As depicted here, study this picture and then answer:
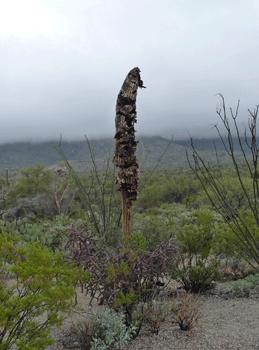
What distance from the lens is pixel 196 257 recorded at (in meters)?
5.27

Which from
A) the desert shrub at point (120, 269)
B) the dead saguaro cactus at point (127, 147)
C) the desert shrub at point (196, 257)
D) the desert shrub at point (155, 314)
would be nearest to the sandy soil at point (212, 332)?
the desert shrub at point (155, 314)

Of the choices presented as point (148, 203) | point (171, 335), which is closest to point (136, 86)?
point (171, 335)

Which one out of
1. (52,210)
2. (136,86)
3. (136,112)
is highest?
(136,86)

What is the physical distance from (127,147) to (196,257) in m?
2.66

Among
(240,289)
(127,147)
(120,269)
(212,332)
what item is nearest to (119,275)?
(120,269)

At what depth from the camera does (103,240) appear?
477cm

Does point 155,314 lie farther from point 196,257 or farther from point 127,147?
point 127,147

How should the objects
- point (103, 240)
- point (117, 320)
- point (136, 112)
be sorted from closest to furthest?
1. point (117, 320)
2. point (103, 240)
3. point (136, 112)

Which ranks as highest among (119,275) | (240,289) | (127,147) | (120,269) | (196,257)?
Result: (127,147)

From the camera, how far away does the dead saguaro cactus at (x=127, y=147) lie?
5.00 meters

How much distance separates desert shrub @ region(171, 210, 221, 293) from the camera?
5.05 metres

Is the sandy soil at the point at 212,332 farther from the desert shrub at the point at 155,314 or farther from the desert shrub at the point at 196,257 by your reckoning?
the desert shrub at the point at 196,257

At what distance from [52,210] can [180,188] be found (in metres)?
17.7

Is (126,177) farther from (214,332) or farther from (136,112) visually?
(214,332)
